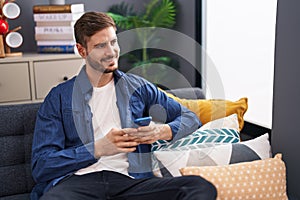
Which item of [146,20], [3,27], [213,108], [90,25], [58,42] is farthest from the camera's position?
[146,20]

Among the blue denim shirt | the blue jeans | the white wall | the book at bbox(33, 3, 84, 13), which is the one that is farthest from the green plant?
the blue jeans

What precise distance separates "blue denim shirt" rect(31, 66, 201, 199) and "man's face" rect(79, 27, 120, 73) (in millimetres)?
88

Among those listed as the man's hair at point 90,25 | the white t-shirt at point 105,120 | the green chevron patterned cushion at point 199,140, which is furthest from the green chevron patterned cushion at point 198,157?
the man's hair at point 90,25

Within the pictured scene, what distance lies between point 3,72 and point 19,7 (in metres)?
0.59

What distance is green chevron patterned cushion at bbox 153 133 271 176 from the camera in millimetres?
1947

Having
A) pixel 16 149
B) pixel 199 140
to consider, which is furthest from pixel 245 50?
pixel 16 149

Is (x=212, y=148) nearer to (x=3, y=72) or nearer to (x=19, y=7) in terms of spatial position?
(x=3, y=72)

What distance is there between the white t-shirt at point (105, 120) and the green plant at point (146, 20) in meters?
1.36

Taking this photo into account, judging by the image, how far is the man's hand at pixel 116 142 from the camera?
1.80 meters

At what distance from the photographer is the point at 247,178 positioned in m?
1.84

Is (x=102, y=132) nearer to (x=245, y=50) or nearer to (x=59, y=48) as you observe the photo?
(x=59, y=48)

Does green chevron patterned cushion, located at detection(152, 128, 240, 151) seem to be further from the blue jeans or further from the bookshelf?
the bookshelf

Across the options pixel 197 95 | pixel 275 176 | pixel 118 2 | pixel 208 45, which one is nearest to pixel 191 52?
pixel 208 45

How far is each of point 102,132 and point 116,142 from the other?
0.59 ft
